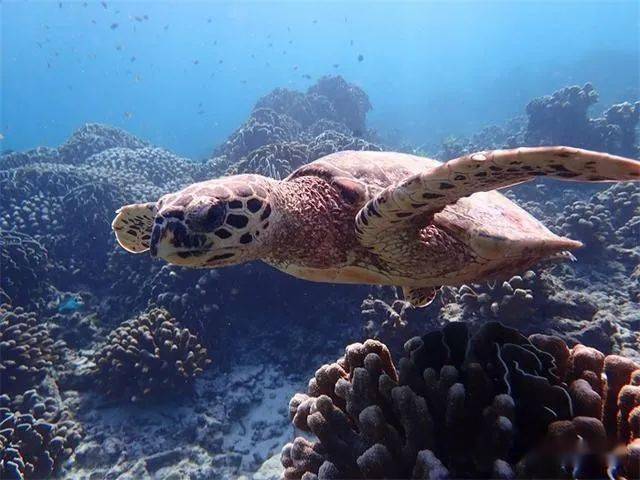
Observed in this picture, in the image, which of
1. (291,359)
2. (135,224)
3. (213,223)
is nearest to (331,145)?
(291,359)

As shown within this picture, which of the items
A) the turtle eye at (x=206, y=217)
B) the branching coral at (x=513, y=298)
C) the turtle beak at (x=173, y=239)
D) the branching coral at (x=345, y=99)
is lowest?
the branching coral at (x=513, y=298)

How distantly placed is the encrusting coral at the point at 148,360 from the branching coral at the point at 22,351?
0.81 meters

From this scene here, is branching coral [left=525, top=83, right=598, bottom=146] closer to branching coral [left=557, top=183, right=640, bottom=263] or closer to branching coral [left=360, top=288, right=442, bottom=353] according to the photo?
branching coral [left=557, top=183, right=640, bottom=263]

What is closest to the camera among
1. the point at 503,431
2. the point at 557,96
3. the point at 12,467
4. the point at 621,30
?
the point at 503,431

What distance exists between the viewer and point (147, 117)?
96125mm

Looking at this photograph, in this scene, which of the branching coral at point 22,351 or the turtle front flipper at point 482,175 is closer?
the turtle front flipper at point 482,175

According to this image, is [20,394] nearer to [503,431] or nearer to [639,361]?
[503,431]

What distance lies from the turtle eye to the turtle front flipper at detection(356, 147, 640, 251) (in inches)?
34.4

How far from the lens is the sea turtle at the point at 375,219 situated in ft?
6.38

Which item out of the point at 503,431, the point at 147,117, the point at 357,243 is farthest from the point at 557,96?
the point at 147,117

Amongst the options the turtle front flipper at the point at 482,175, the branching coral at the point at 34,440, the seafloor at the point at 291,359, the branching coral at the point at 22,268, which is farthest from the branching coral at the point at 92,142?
the turtle front flipper at the point at 482,175

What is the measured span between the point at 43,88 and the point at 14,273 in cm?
14143

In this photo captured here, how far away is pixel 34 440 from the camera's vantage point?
13.8 ft

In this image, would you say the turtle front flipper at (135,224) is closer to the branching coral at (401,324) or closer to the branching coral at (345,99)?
the branching coral at (401,324)
